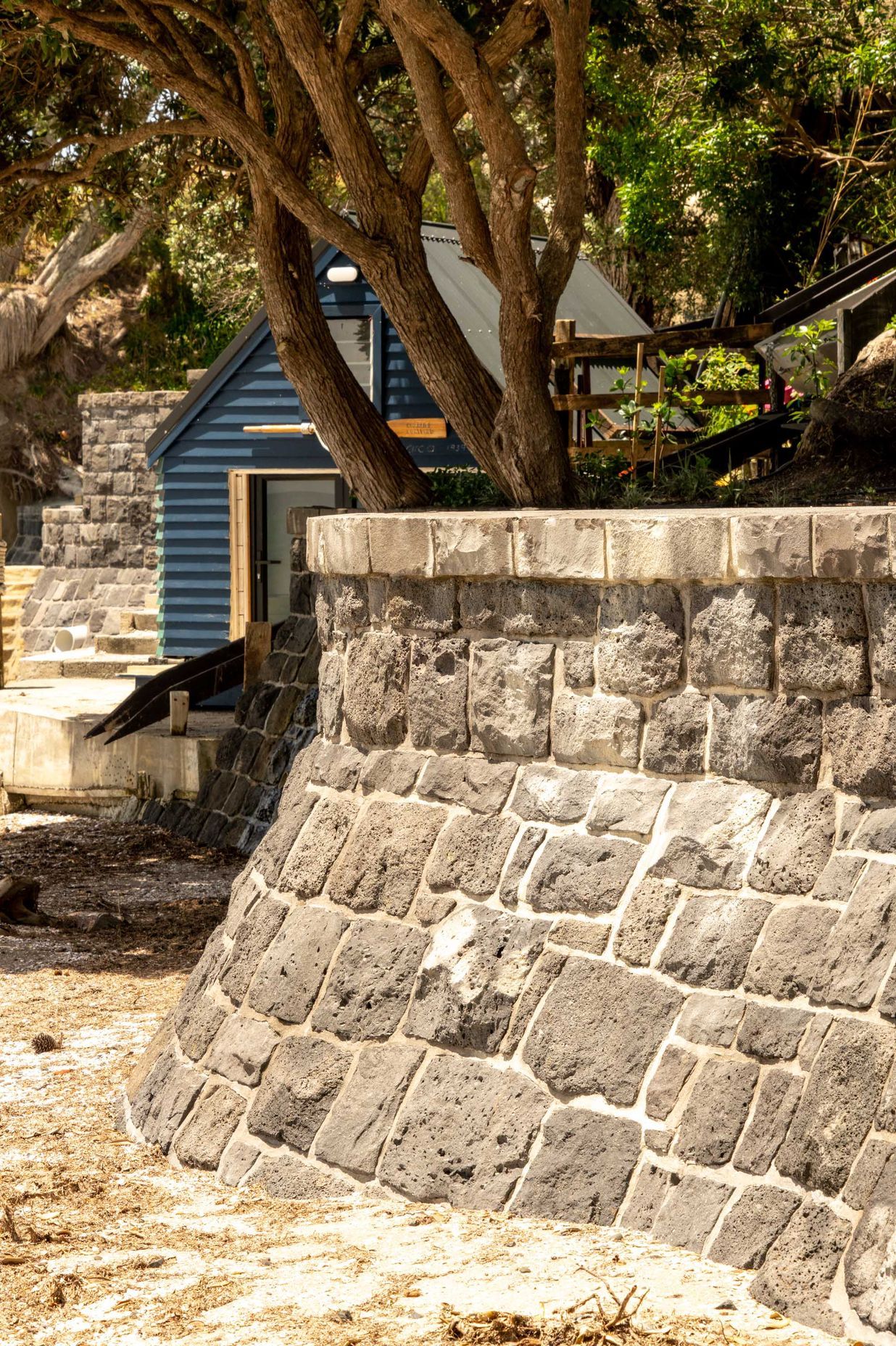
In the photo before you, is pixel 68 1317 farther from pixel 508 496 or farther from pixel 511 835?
pixel 508 496

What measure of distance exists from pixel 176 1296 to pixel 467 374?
18.8ft

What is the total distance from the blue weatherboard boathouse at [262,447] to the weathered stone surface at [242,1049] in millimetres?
10931

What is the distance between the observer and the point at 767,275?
19.1 metres

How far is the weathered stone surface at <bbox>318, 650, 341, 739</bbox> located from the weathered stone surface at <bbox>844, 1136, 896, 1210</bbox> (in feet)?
9.72

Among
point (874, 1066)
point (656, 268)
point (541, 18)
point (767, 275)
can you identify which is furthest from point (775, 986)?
point (656, 268)

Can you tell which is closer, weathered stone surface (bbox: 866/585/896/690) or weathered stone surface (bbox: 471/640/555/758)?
weathered stone surface (bbox: 866/585/896/690)

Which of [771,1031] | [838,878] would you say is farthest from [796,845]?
[771,1031]

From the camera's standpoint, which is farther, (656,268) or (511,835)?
(656,268)

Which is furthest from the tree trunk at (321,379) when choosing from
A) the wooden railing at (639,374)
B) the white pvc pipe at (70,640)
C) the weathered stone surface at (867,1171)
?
the white pvc pipe at (70,640)

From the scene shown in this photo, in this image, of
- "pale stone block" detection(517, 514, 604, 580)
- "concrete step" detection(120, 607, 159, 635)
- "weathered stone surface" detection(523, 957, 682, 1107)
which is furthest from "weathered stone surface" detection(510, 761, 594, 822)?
"concrete step" detection(120, 607, 159, 635)

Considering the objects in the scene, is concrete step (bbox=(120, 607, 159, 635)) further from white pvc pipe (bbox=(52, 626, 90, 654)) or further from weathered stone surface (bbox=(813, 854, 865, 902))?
weathered stone surface (bbox=(813, 854, 865, 902))

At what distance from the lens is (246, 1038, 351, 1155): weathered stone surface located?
5.72 meters

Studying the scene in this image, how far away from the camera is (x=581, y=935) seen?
212 inches

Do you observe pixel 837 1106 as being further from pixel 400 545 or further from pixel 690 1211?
pixel 400 545
